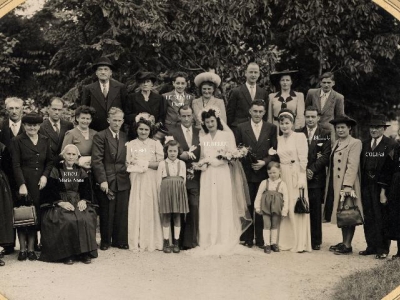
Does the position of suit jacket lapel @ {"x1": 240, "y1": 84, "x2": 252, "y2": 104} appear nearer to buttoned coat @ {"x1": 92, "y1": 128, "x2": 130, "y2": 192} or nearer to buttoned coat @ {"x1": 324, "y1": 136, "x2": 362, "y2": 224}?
buttoned coat @ {"x1": 324, "y1": 136, "x2": 362, "y2": 224}

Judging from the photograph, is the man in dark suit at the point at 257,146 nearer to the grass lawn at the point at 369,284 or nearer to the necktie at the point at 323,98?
the necktie at the point at 323,98

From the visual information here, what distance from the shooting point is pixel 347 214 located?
7.03 meters

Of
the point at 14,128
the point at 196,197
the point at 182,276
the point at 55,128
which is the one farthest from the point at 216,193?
the point at 14,128

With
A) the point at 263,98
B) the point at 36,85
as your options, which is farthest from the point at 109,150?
the point at 36,85

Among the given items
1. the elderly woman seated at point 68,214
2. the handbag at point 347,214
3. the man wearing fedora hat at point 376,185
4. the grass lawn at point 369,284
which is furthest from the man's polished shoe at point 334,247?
the elderly woman seated at point 68,214

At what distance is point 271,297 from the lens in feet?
17.8

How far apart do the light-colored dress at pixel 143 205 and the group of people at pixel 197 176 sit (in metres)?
0.01

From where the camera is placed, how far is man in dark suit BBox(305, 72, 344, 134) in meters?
8.24

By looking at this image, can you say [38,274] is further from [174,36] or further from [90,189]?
[174,36]

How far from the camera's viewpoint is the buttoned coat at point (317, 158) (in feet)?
24.3

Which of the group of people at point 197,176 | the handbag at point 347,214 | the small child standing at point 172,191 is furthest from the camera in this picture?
the small child standing at point 172,191

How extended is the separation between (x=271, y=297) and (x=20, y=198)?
3437 millimetres

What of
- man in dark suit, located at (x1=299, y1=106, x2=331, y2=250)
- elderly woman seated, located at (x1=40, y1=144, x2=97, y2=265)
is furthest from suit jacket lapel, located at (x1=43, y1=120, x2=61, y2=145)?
man in dark suit, located at (x1=299, y1=106, x2=331, y2=250)

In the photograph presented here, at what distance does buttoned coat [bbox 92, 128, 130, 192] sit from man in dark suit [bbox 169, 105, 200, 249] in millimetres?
813
